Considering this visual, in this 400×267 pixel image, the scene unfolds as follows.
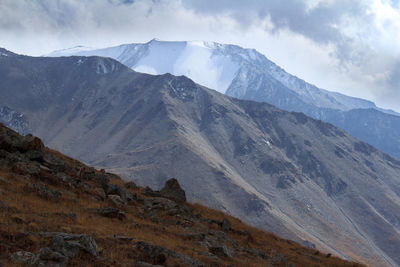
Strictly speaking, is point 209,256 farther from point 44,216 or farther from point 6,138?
point 6,138

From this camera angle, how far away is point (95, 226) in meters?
19.2

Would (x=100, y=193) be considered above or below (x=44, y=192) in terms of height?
above

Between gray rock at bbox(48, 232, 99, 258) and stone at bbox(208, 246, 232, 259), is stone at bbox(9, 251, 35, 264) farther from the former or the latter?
stone at bbox(208, 246, 232, 259)

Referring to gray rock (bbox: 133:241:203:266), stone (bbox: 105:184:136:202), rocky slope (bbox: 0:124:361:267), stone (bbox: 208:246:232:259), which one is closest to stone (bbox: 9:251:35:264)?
rocky slope (bbox: 0:124:361:267)

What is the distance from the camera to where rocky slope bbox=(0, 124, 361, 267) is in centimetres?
1436

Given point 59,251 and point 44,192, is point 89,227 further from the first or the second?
point 44,192

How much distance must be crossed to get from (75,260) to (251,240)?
64.1 feet

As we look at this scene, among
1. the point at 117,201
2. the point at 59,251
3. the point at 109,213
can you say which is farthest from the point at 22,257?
the point at 117,201

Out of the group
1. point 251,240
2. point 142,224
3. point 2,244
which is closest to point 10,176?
point 142,224

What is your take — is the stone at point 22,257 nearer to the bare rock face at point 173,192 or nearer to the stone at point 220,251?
the stone at point 220,251

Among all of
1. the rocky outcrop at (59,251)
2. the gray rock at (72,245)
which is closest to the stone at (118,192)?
the rocky outcrop at (59,251)

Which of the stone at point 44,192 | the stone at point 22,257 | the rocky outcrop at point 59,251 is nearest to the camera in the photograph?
the stone at point 22,257

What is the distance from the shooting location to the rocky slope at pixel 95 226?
14.4 meters

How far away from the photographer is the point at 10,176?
905 inches
